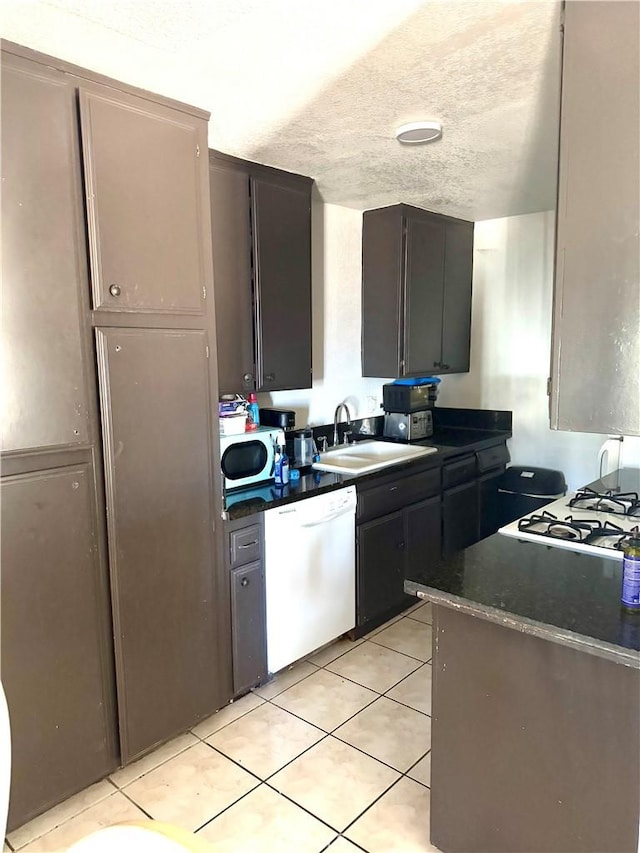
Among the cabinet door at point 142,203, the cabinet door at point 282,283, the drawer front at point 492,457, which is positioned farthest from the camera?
the drawer front at point 492,457

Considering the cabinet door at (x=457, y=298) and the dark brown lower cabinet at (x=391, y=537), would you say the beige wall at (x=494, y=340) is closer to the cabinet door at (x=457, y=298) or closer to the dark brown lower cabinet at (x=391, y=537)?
the cabinet door at (x=457, y=298)

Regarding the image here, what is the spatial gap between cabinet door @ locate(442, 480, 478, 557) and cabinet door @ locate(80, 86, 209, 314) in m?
2.15

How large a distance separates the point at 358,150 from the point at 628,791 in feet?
8.16

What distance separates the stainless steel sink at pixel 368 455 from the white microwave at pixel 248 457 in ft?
1.30

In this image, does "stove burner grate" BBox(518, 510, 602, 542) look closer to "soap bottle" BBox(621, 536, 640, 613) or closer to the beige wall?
"soap bottle" BBox(621, 536, 640, 613)

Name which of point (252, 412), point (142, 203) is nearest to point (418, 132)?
point (142, 203)

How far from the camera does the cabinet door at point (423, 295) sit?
11.7 ft

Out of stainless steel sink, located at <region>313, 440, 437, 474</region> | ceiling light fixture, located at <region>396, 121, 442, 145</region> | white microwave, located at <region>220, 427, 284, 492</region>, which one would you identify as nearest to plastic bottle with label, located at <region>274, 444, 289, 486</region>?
white microwave, located at <region>220, 427, 284, 492</region>

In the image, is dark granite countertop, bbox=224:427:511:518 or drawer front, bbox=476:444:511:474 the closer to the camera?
dark granite countertop, bbox=224:427:511:518

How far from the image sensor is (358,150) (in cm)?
258

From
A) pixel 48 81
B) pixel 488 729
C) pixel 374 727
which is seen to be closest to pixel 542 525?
pixel 488 729

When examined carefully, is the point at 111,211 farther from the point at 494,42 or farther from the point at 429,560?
the point at 429,560

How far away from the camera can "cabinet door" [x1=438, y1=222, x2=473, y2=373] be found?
12.7ft

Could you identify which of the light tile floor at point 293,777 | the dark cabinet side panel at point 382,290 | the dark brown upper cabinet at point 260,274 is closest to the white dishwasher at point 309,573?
the light tile floor at point 293,777
